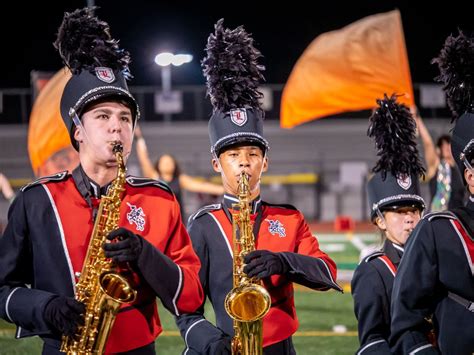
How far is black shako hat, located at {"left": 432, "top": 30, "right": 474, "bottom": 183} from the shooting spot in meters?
3.08

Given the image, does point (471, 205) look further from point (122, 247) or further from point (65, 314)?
point (65, 314)

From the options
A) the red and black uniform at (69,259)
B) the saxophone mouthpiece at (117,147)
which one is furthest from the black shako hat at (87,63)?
the red and black uniform at (69,259)

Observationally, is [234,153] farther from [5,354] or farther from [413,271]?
[5,354]

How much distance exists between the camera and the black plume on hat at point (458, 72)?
322cm

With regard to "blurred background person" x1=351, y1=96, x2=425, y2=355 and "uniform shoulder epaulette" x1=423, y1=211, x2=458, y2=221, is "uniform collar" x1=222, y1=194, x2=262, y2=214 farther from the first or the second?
"uniform shoulder epaulette" x1=423, y1=211, x2=458, y2=221

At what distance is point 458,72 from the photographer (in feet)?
10.8

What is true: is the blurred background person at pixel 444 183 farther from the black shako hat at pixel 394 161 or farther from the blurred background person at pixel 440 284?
the blurred background person at pixel 440 284

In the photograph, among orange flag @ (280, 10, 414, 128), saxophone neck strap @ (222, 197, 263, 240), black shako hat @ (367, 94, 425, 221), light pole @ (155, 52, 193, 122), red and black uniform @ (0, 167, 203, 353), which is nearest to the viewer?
red and black uniform @ (0, 167, 203, 353)

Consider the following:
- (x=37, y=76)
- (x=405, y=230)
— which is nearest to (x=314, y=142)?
(x=37, y=76)

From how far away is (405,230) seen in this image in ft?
13.8

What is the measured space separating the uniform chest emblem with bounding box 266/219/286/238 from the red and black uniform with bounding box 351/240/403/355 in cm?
46

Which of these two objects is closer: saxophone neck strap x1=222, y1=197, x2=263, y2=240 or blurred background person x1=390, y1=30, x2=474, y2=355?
blurred background person x1=390, y1=30, x2=474, y2=355

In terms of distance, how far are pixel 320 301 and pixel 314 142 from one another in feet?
67.0

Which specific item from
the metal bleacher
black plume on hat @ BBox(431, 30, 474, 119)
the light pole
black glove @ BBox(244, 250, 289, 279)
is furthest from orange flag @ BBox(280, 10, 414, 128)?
the metal bleacher
